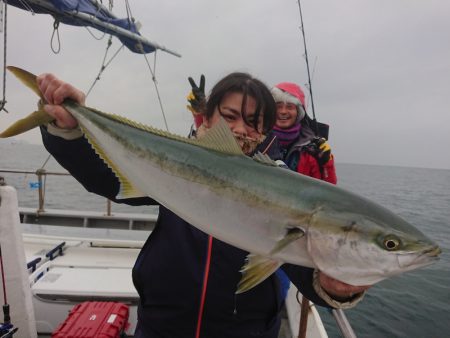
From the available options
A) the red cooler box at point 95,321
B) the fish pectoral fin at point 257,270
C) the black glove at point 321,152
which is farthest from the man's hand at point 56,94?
the black glove at point 321,152

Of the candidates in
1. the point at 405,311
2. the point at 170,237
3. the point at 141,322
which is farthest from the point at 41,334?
the point at 405,311

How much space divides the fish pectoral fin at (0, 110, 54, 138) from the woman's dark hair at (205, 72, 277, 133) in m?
1.20

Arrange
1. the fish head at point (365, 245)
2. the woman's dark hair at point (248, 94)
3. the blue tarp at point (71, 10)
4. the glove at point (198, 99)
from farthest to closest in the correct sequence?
1. the blue tarp at point (71, 10)
2. the glove at point (198, 99)
3. the woman's dark hair at point (248, 94)
4. the fish head at point (365, 245)

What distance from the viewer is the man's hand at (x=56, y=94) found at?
7.28 ft

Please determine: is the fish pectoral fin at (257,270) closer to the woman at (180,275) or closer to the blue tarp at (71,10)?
the woman at (180,275)

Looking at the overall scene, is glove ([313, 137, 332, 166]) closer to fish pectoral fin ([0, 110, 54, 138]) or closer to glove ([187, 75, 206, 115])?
glove ([187, 75, 206, 115])

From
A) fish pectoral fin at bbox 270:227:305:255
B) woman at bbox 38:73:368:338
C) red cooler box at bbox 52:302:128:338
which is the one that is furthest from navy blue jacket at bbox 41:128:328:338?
red cooler box at bbox 52:302:128:338

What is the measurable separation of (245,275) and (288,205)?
1.36ft

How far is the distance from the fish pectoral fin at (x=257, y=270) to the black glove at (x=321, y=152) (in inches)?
156

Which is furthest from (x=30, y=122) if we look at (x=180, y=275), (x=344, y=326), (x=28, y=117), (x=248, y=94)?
(x=344, y=326)

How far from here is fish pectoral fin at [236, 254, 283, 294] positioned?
1.64 m

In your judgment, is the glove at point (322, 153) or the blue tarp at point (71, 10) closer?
the glove at point (322, 153)

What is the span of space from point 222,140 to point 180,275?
3.27 ft

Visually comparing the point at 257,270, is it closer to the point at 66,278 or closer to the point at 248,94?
the point at 248,94
